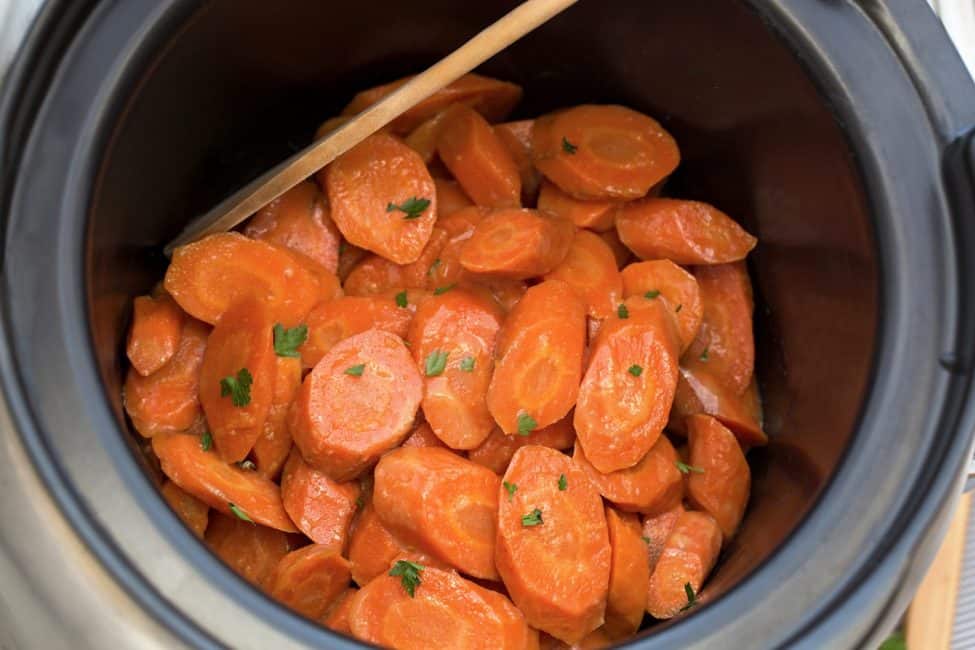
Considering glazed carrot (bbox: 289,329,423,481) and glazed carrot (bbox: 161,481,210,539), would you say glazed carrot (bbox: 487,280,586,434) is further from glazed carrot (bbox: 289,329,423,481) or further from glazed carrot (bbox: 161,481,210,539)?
glazed carrot (bbox: 161,481,210,539)

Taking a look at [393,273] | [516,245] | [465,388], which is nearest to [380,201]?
[393,273]

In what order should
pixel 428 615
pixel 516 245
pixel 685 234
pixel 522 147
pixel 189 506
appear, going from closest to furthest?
pixel 428 615 < pixel 189 506 < pixel 516 245 < pixel 685 234 < pixel 522 147

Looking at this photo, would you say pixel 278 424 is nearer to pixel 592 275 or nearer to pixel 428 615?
pixel 428 615

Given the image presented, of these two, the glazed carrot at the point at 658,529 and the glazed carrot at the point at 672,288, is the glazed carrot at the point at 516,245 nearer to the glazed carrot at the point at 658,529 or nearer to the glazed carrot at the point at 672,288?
the glazed carrot at the point at 672,288

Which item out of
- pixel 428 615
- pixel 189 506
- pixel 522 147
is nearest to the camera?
pixel 428 615

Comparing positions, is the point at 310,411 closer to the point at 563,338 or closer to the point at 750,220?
the point at 563,338

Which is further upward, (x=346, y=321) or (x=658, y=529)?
(x=346, y=321)

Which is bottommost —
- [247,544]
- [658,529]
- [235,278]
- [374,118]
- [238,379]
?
[658,529]
